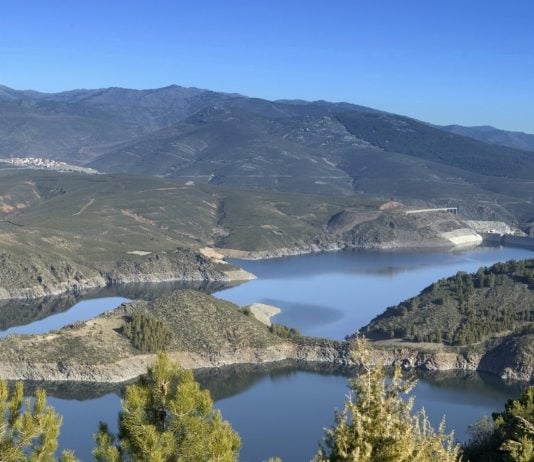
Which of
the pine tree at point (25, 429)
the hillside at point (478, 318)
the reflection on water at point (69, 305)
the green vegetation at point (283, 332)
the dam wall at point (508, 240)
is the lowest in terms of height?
the reflection on water at point (69, 305)

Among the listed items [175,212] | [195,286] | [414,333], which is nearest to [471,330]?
[414,333]

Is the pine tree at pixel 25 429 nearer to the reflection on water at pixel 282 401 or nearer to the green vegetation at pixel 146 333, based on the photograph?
the reflection on water at pixel 282 401

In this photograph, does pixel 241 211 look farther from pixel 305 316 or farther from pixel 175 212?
pixel 305 316

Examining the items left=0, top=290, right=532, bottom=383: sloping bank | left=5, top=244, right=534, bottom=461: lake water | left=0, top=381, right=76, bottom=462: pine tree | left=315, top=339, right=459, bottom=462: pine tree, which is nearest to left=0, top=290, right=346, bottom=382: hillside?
left=0, top=290, right=532, bottom=383: sloping bank

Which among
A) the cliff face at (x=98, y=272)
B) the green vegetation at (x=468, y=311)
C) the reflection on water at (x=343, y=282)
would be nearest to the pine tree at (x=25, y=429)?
the green vegetation at (x=468, y=311)

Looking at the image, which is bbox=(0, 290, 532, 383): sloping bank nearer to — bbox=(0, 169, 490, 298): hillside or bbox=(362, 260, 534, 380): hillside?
bbox=(362, 260, 534, 380): hillside

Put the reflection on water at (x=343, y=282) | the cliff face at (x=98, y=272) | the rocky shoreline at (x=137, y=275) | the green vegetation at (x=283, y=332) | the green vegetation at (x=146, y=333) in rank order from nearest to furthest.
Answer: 1. the green vegetation at (x=146, y=333)
2. the green vegetation at (x=283, y=332)
3. the reflection on water at (x=343, y=282)
4. the cliff face at (x=98, y=272)
5. the rocky shoreline at (x=137, y=275)
